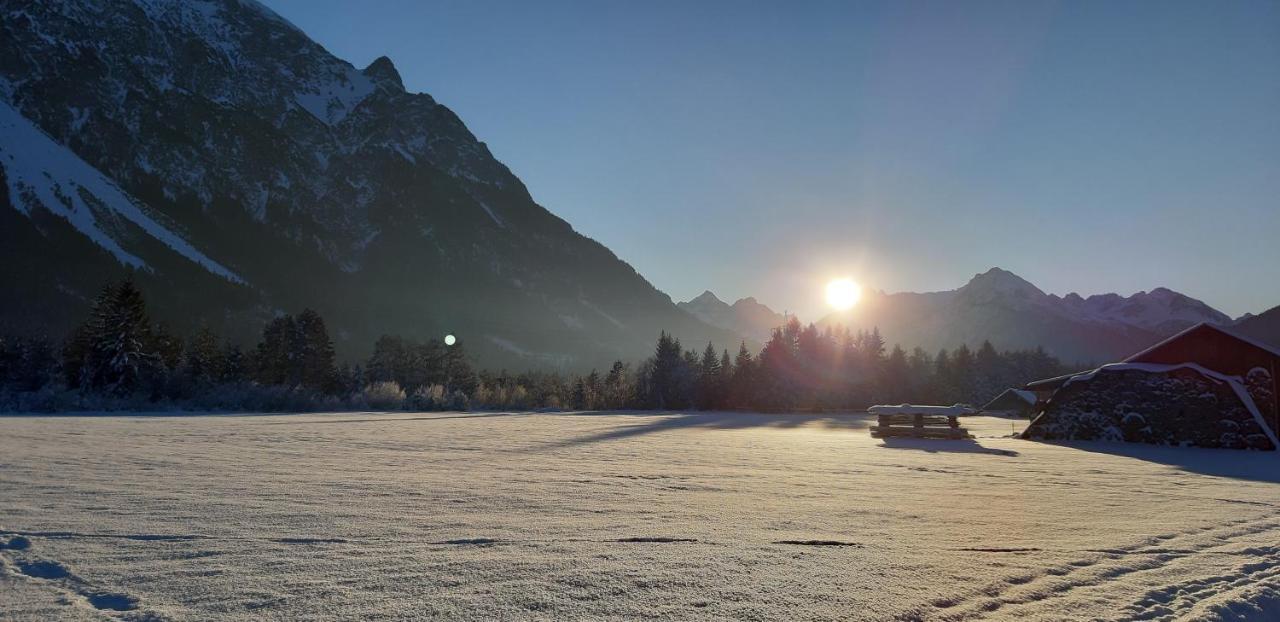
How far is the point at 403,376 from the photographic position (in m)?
51.5

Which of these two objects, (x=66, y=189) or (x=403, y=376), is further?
(x=66, y=189)

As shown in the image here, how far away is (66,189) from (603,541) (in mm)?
193725

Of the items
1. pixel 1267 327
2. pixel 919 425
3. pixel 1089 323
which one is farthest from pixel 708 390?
pixel 1089 323

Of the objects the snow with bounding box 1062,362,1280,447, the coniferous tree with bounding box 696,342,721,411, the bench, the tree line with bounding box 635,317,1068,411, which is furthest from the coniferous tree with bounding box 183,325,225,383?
the snow with bounding box 1062,362,1280,447

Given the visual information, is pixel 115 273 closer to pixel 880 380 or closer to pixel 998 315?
pixel 880 380

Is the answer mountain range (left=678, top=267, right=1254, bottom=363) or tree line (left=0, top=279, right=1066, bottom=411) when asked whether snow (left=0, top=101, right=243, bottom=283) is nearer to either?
tree line (left=0, top=279, right=1066, bottom=411)

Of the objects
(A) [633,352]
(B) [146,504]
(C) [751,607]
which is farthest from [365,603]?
(A) [633,352]

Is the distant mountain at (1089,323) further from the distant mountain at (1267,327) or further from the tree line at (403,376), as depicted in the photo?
the distant mountain at (1267,327)

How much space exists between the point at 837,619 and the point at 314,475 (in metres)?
5.27

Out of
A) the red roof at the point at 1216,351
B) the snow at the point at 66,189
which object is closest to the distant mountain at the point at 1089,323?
the red roof at the point at 1216,351

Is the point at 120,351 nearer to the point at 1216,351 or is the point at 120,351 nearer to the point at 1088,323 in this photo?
the point at 1216,351

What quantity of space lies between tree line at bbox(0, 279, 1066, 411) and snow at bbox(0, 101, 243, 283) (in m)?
110

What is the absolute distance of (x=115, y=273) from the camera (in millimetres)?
114125

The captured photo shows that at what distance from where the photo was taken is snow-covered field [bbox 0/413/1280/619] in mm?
2588
